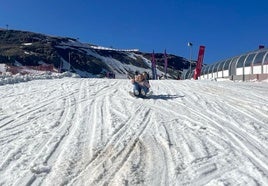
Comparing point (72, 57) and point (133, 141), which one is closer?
point (133, 141)

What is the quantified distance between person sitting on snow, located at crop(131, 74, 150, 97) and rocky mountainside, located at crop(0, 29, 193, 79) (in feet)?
209

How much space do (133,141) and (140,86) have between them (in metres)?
8.02

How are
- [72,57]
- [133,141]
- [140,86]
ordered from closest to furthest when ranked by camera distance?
[133,141]
[140,86]
[72,57]

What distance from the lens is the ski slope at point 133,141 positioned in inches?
308

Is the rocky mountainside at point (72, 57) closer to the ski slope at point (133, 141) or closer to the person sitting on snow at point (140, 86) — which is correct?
the person sitting on snow at point (140, 86)

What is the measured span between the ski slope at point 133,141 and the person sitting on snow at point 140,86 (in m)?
0.91

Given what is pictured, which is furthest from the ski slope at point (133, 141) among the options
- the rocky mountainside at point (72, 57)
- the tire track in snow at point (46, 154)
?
the rocky mountainside at point (72, 57)

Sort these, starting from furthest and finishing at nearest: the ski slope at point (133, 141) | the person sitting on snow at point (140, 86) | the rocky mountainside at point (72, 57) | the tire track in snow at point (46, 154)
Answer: the rocky mountainside at point (72, 57), the person sitting on snow at point (140, 86), the ski slope at point (133, 141), the tire track in snow at point (46, 154)

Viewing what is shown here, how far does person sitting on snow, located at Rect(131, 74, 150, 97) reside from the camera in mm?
17500

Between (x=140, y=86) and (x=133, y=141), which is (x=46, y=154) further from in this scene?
(x=140, y=86)

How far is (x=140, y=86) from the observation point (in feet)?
58.5

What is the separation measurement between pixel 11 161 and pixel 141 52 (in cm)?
14361

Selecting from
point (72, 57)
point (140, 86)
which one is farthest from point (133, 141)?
point (72, 57)

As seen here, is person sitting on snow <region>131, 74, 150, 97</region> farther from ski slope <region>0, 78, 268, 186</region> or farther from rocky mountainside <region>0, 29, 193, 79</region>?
rocky mountainside <region>0, 29, 193, 79</region>
